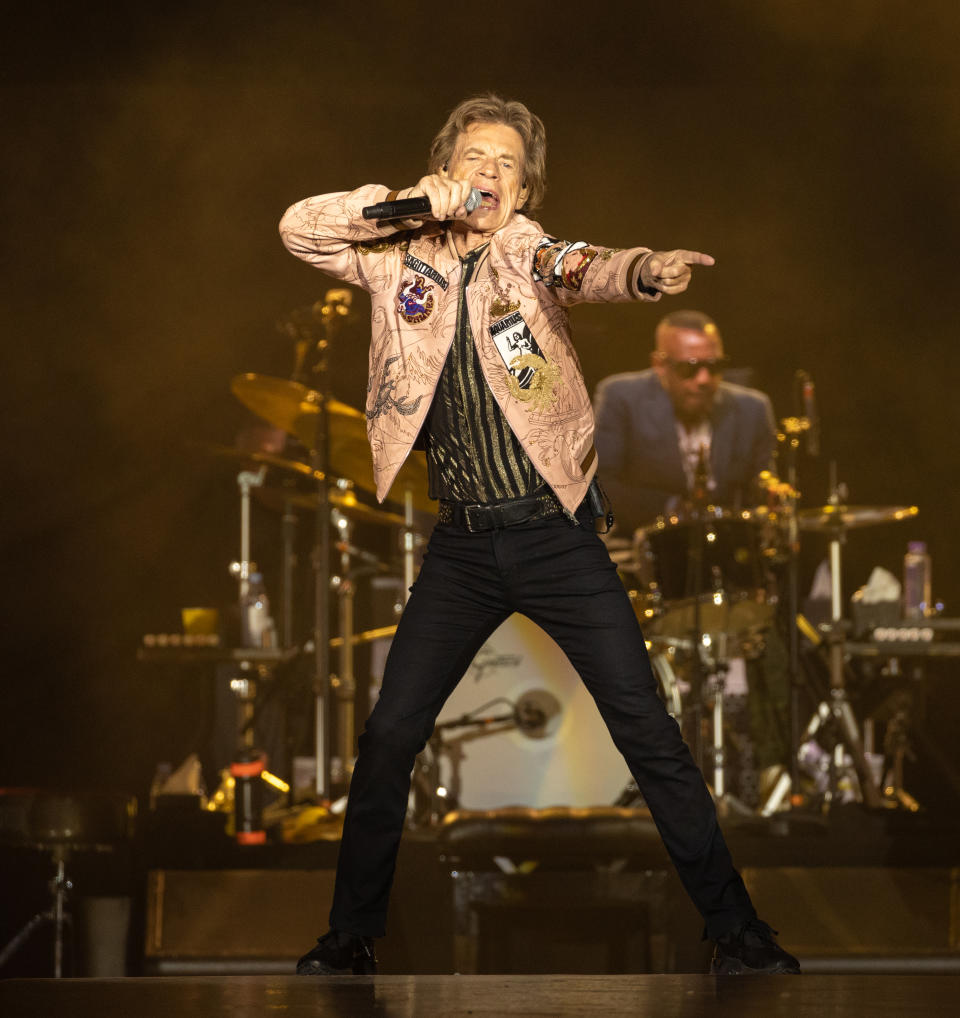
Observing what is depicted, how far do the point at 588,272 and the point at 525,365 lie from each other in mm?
240

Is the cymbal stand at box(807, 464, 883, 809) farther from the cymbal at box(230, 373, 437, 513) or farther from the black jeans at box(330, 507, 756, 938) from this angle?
the black jeans at box(330, 507, 756, 938)

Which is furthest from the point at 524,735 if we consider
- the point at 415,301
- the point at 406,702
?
the point at 415,301

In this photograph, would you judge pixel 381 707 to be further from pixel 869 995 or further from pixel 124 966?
pixel 124 966

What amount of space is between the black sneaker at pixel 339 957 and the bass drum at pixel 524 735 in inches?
107

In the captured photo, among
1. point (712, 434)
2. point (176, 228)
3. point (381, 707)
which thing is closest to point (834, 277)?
point (712, 434)

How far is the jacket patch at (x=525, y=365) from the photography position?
8.09 feet

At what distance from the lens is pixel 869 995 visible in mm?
1908

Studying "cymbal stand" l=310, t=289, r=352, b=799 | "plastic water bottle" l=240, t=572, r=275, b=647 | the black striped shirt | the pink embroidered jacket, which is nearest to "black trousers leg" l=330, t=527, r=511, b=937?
the black striped shirt

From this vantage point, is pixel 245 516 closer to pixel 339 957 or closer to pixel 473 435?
pixel 473 435

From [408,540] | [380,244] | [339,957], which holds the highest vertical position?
[380,244]

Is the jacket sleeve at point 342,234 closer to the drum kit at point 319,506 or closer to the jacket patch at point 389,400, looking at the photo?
the jacket patch at point 389,400

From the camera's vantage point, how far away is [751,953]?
2320 millimetres

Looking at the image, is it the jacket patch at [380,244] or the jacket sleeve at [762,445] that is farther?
the jacket sleeve at [762,445]

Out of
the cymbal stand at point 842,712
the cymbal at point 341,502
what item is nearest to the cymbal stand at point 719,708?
the cymbal stand at point 842,712
